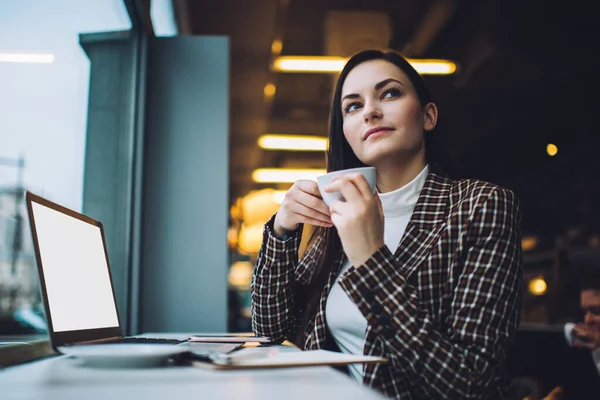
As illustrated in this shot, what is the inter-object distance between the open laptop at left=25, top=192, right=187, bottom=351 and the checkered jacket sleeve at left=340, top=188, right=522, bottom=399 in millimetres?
515

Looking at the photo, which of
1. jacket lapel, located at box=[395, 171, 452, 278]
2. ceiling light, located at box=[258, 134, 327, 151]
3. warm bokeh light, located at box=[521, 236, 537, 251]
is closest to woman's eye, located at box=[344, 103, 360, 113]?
jacket lapel, located at box=[395, 171, 452, 278]

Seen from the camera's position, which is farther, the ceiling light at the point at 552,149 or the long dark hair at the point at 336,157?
the ceiling light at the point at 552,149

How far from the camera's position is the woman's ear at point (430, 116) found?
160 centimetres

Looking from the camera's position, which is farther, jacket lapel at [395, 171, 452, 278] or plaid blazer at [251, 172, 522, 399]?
jacket lapel at [395, 171, 452, 278]

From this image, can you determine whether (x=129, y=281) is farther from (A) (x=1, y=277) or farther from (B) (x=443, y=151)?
(B) (x=443, y=151)

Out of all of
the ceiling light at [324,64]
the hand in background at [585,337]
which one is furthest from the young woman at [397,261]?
the ceiling light at [324,64]

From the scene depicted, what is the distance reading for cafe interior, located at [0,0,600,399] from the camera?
1.84m

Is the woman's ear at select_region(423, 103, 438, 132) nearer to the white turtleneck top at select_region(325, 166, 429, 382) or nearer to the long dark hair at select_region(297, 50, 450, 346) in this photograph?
the long dark hair at select_region(297, 50, 450, 346)

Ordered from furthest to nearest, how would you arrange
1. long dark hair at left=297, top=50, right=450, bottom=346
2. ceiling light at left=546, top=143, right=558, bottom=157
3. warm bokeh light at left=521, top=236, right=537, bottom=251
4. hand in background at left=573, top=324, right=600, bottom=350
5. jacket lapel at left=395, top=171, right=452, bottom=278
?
warm bokeh light at left=521, top=236, right=537, bottom=251
ceiling light at left=546, top=143, right=558, bottom=157
hand in background at left=573, top=324, right=600, bottom=350
long dark hair at left=297, top=50, right=450, bottom=346
jacket lapel at left=395, top=171, right=452, bottom=278

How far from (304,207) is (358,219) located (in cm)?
26

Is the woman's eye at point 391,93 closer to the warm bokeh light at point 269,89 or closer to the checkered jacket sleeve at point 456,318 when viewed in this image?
the checkered jacket sleeve at point 456,318

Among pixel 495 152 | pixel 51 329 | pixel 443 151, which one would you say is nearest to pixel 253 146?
pixel 495 152

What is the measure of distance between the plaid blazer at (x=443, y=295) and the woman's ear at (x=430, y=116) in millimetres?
209

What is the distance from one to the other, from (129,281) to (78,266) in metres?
1.51
